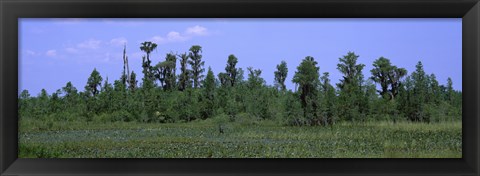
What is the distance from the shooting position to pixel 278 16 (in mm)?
2225

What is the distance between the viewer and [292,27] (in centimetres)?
304

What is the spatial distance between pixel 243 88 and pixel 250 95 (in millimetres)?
72

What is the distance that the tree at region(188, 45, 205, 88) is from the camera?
309 centimetres

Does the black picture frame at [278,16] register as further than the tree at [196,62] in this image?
No

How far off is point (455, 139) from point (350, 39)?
813 millimetres

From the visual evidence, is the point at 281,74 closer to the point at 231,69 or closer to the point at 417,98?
the point at 231,69

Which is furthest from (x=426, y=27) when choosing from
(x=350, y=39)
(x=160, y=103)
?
Answer: (x=160, y=103)

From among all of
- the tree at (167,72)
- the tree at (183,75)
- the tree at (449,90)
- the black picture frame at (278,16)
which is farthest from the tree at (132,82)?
the tree at (449,90)

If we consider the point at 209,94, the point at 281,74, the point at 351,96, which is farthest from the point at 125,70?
the point at 351,96

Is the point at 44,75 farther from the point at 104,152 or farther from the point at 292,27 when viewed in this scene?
the point at 292,27

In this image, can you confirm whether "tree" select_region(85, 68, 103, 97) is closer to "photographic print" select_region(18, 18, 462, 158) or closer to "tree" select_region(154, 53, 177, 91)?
"photographic print" select_region(18, 18, 462, 158)

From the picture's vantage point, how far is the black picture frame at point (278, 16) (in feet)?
7.15

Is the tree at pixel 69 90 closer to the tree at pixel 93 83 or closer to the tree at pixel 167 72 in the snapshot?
the tree at pixel 93 83

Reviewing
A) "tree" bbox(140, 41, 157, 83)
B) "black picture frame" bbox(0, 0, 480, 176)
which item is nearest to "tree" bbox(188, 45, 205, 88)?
"tree" bbox(140, 41, 157, 83)
